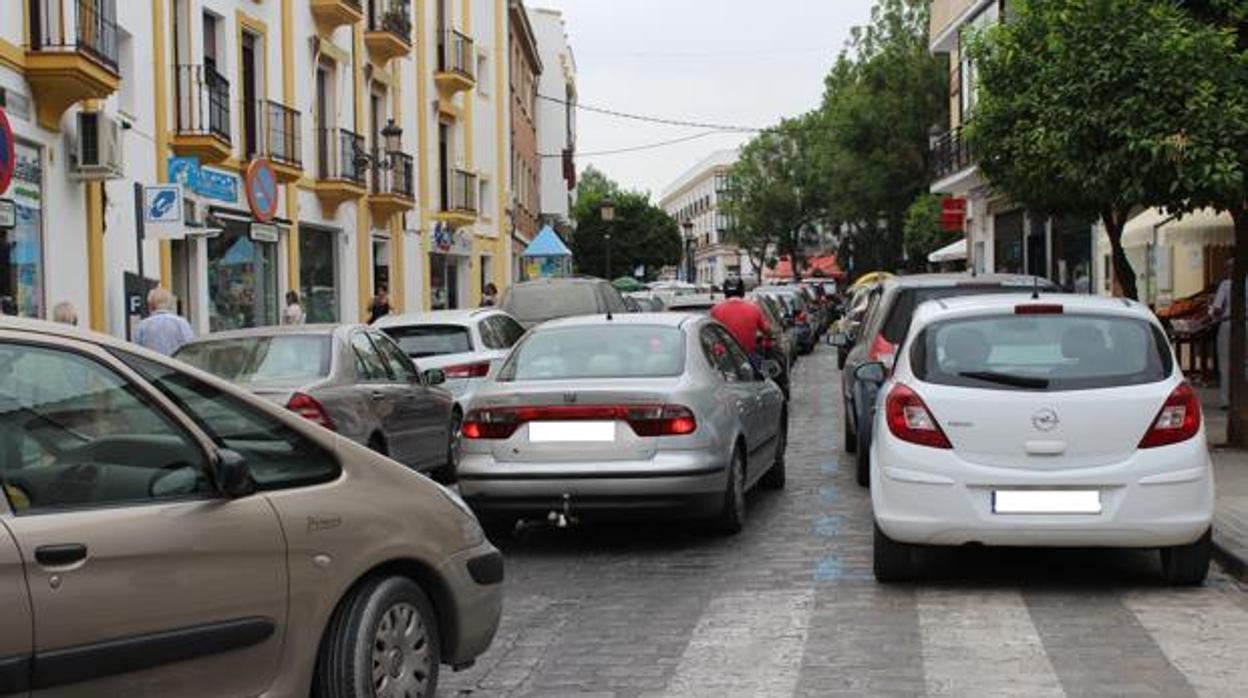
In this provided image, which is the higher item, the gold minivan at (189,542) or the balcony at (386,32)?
the balcony at (386,32)

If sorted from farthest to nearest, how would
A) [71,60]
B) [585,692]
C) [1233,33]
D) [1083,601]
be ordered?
[71,60] < [1233,33] < [1083,601] < [585,692]

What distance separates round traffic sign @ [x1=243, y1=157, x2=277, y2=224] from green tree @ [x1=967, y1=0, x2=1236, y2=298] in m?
10.8

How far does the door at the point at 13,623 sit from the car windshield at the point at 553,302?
15.5 meters

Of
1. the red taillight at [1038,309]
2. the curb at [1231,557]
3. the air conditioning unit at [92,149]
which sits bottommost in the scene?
the curb at [1231,557]

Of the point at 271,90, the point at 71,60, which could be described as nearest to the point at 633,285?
the point at 271,90

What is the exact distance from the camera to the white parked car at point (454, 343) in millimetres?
13336

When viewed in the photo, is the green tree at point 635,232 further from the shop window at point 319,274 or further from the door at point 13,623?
the door at point 13,623

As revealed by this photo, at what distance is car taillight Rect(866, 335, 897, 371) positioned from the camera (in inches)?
404

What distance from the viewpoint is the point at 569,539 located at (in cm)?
891

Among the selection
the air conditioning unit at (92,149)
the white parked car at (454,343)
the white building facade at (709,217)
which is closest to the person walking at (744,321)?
the white parked car at (454,343)

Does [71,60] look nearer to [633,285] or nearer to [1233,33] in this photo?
[1233,33]

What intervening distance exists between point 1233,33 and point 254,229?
1486 centimetres

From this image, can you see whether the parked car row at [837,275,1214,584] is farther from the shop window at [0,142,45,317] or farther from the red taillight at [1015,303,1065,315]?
the shop window at [0,142,45,317]

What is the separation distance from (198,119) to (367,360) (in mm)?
10140
